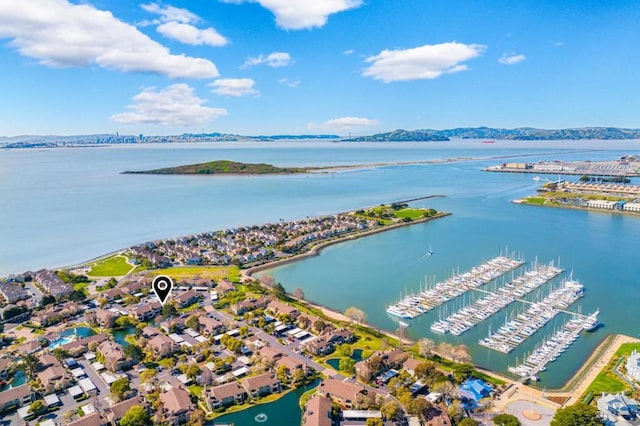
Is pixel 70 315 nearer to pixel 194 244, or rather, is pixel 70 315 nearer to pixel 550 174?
pixel 194 244

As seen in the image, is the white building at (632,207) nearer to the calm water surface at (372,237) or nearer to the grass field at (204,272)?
the calm water surface at (372,237)

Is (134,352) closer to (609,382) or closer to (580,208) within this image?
(609,382)

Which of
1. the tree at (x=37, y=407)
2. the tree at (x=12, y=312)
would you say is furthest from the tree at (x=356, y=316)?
the tree at (x=12, y=312)

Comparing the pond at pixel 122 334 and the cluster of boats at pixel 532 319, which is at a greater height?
the cluster of boats at pixel 532 319

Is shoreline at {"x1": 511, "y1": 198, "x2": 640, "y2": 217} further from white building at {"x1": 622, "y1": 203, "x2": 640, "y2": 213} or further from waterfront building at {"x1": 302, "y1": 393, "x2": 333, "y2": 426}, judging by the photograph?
waterfront building at {"x1": 302, "y1": 393, "x2": 333, "y2": 426}

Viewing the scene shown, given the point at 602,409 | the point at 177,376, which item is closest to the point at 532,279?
the point at 602,409

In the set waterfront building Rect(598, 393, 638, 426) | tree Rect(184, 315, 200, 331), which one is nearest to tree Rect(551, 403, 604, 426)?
waterfront building Rect(598, 393, 638, 426)
